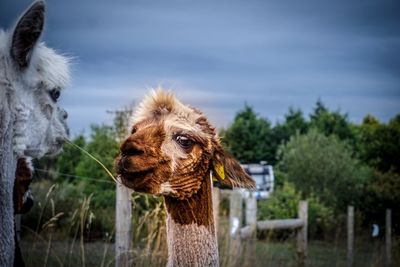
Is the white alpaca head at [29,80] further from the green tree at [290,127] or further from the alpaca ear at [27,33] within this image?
the green tree at [290,127]

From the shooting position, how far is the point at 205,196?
3334 millimetres

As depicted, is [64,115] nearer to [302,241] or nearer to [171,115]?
[171,115]

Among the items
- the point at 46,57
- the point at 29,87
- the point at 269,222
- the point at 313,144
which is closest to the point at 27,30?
the point at 29,87

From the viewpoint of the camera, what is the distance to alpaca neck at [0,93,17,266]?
2416 mm

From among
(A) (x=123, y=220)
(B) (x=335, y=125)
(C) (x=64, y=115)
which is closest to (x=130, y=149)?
(C) (x=64, y=115)

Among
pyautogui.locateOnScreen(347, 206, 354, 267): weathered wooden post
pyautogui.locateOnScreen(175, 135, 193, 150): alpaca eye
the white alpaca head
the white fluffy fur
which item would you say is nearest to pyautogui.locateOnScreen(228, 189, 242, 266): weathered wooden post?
the white fluffy fur

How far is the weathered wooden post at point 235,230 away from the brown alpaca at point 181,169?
10.4 ft

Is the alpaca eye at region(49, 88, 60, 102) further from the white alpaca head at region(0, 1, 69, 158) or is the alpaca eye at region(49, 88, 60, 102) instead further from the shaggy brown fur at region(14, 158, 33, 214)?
the shaggy brown fur at region(14, 158, 33, 214)

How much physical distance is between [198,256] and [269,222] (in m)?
7.16

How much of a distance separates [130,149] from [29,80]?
0.72 metres

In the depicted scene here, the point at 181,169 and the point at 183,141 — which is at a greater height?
the point at 183,141

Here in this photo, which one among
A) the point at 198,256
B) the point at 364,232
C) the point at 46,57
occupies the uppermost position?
the point at 46,57

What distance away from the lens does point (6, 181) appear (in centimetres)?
247

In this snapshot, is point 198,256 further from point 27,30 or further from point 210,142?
point 27,30
